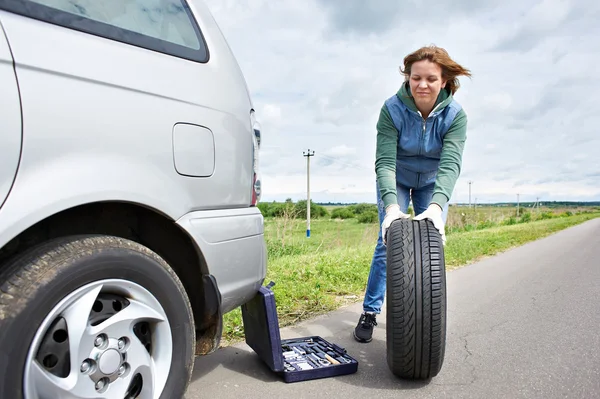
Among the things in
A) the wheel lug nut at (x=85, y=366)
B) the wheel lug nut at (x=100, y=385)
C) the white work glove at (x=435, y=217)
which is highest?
the white work glove at (x=435, y=217)

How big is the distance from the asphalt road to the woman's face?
5.22ft

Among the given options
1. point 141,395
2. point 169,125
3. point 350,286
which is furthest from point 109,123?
point 350,286

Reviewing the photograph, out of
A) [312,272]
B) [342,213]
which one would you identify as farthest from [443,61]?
[342,213]

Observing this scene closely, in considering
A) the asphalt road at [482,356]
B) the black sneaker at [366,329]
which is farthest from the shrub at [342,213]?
the black sneaker at [366,329]

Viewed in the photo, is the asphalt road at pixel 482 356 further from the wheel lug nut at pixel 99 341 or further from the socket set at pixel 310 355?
the wheel lug nut at pixel 99 341

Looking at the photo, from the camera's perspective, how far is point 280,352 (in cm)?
260

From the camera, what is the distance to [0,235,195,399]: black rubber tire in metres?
1.42

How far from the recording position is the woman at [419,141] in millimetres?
2902

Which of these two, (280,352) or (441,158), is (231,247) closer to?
(280,352)

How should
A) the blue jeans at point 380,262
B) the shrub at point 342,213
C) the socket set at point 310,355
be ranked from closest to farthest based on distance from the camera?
1. the socket set at point 310,355
2. the blue jeans at point 380,262
3. the shrub at point 342,213

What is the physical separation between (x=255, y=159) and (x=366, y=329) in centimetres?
158

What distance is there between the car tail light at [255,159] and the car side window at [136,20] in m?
0.42

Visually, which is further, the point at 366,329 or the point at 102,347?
the point at 366,329

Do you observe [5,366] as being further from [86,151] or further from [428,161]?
[428,161]
